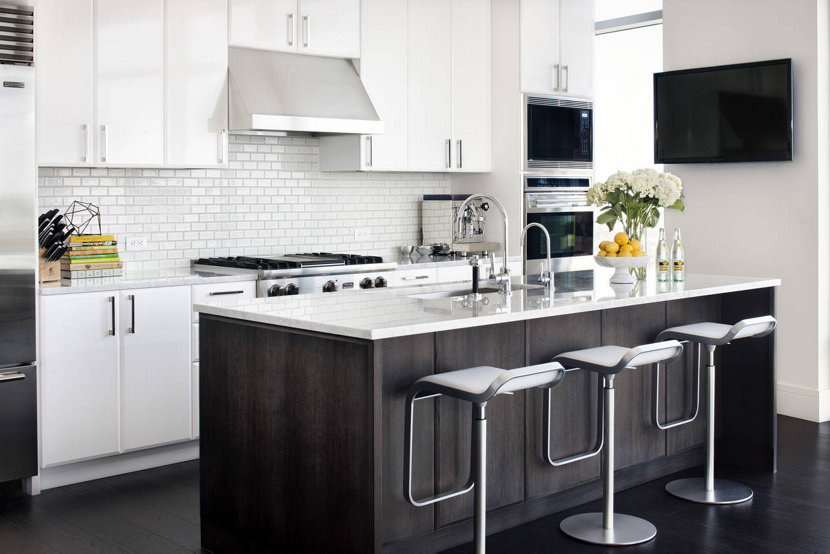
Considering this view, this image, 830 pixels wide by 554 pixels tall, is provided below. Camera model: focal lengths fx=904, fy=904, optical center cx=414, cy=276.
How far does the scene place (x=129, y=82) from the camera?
5094mm

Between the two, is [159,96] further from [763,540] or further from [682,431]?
[763,540]

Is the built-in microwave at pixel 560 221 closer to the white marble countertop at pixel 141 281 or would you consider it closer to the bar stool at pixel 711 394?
the white marble countertop at pixel 141 281

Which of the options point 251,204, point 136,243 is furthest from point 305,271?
point 136,243

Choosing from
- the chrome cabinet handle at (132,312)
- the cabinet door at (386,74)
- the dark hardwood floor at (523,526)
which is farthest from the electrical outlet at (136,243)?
the cabinet door at (386,74)

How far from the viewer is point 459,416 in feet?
11.7

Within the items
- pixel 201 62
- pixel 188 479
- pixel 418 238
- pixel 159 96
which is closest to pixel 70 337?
pixel 188 479

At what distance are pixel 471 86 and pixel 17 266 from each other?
3.77 m

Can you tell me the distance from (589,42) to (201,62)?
10.8 ft

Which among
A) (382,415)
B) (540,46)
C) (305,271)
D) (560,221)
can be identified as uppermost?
(540,46)

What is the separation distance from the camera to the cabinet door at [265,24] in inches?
218

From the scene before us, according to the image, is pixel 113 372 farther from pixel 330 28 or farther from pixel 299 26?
pixel 330 28

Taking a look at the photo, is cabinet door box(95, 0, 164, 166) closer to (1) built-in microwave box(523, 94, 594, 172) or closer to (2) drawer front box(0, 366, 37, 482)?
(2) drawer front box(0, 366, 37, 482)

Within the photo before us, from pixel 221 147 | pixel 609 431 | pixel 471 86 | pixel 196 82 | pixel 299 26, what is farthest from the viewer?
pixel 471 86

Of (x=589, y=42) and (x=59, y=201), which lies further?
(x=589, y=42)
